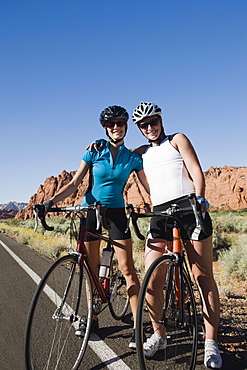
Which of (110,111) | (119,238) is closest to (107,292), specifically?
(119,238)

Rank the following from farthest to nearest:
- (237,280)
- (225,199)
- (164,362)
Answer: (225,199), (237,280), (164,362)

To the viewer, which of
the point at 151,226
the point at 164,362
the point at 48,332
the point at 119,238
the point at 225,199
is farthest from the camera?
the point at 225,199

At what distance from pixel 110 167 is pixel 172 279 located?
1.34 metres

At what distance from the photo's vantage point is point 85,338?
10.3 feet

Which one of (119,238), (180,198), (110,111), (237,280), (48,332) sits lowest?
(237,280)

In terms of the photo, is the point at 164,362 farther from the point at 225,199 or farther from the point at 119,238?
the point at 225,199

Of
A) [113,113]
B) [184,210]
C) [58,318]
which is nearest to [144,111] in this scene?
[113,113]

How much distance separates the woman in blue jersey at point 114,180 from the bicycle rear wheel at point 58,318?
0.52 m

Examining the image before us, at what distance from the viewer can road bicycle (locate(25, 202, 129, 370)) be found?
2.68m

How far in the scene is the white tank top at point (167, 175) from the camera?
329cm

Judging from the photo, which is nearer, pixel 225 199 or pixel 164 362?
pixel 164 362

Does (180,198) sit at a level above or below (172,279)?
above

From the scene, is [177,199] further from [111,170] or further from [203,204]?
[111,170]

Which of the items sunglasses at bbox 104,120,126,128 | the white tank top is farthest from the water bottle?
sunglasses at bbox 104,120,126,128
